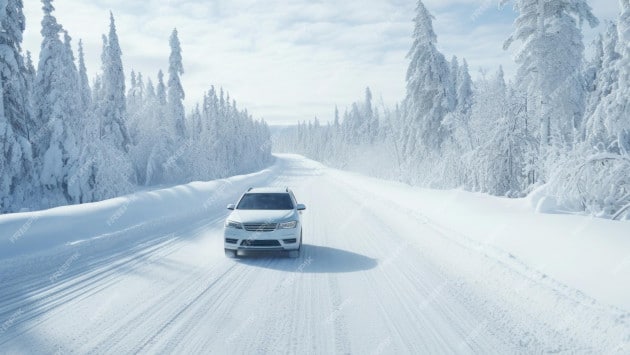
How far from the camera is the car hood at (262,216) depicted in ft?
33.9

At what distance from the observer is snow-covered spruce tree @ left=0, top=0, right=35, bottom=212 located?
22.2 m

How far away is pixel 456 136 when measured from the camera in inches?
1256

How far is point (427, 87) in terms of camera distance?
112 ft

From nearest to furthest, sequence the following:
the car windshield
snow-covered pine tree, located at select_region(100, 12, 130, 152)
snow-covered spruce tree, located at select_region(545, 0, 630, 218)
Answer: snow-covered spruce tree, located at select_region(545, 0, 630, 218), the car windshield, snow-covered pine tree, located at select_region(100, 12, 130, 152)

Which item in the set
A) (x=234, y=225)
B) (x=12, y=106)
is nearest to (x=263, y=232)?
(x=234, y=225)

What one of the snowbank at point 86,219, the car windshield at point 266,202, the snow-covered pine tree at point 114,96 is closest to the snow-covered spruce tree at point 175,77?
the snow-covered pine tree at point 114,96

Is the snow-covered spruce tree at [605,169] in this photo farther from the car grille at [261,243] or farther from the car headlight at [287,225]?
the car grille at [261,243]

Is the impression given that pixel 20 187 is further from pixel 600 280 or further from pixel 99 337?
pixel 600 280

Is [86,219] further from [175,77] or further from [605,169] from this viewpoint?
[175,77]

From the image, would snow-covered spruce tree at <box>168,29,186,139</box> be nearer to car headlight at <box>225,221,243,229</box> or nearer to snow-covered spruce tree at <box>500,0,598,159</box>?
snow-covered spruce tree at <box>500,0,598,159</box>

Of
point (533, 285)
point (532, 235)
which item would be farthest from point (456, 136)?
point (533, 285)

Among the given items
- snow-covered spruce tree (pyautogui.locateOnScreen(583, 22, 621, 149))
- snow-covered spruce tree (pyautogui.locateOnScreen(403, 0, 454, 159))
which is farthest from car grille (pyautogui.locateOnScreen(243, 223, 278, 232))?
snow-covered spruce tree (pyautogui.locateOnScreen(403, 0, 454, 159))

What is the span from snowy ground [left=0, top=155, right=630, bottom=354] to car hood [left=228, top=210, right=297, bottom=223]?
0.97 m

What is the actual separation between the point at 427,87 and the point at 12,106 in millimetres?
27343
